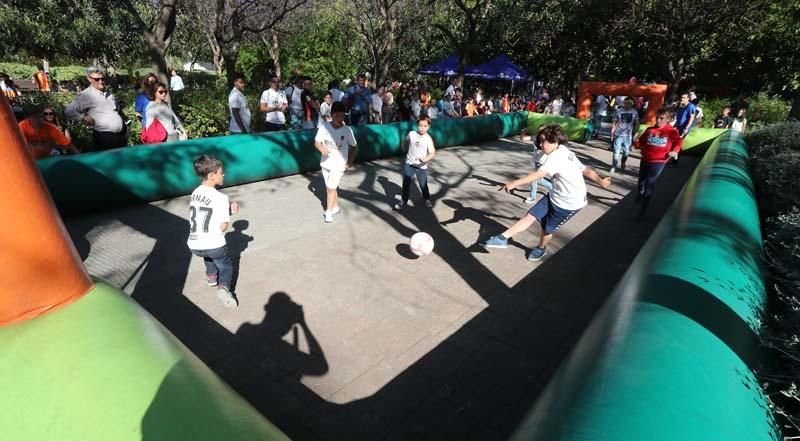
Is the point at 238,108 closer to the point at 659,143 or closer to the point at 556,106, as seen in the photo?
the point at 659,143

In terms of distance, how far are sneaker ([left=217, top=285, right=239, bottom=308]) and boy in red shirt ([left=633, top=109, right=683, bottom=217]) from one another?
266 inches

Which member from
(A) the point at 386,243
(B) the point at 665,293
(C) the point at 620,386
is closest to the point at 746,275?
(B) the point at 665,293

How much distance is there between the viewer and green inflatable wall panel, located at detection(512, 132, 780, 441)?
1.54 meters

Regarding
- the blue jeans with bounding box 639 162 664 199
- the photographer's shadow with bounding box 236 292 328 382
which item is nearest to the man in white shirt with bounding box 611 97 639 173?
the blue jeans with bounding box 639 162 664 199

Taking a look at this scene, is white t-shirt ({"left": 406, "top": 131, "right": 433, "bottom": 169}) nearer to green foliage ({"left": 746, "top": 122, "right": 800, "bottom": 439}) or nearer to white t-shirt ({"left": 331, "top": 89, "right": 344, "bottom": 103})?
green foliage ({"left": 746, "top": 122, "right": 800, "bottom": 439})

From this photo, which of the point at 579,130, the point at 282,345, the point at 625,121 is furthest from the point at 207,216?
the point at 579,130

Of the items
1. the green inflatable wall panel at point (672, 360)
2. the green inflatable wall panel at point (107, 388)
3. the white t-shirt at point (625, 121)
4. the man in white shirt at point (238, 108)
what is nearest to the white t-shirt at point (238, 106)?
the man in white shirt at point (238, 108)

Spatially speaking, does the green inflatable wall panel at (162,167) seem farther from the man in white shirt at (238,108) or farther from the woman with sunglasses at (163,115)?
the man in white shirt at (238,108)

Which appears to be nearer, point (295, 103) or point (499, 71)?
point (295, 103)

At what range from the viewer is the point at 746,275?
106 inches

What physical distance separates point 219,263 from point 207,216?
0.51m

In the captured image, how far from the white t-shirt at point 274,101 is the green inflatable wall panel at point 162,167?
1.26m

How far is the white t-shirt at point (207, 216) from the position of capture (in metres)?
3.86

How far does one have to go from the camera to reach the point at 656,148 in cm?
706
